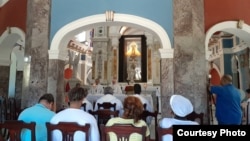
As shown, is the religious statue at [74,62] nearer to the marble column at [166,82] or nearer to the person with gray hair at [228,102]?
the marble column at [166,82]

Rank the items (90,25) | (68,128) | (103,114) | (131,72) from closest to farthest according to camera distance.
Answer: (68,128), (103,114), (90,25), (131,72)

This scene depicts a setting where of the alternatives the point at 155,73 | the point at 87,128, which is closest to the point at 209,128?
the point at 87,128

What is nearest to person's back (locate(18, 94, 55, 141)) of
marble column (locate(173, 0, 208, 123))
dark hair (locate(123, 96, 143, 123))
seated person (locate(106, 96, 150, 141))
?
seated person (locate(106, 96, 150, 141))

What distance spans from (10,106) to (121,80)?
969 centimetres

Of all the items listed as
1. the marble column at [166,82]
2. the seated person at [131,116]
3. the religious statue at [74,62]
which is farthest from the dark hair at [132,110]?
the religious statue at [74,62]

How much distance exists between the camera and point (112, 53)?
14.6 metres

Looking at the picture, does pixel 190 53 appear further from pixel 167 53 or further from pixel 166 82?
pixel 166 82

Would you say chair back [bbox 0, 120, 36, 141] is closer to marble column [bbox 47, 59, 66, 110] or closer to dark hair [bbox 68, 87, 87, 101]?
dark hair [bbox 68, 87, 87, 101]

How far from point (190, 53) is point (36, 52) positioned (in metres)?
3.68

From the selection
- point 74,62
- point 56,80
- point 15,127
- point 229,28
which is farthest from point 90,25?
point 74,62

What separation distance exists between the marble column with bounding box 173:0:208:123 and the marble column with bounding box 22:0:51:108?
10.4ft

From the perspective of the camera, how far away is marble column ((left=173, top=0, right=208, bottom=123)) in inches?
219

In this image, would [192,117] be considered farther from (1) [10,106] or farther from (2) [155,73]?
(2) [155,73]

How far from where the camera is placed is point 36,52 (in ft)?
20.1
